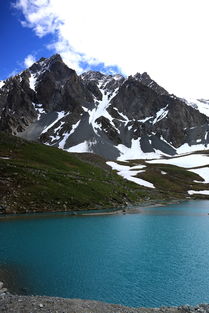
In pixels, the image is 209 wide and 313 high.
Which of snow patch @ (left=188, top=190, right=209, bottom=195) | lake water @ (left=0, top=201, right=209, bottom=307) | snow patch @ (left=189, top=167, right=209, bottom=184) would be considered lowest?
lake water @ (left=0, top=201, right=209, bottom=307)

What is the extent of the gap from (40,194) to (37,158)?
34.6 m

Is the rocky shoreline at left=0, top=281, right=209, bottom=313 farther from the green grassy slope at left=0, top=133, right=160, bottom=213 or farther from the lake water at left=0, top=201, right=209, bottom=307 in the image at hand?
the green grassy slope at left=0, top=133, right=160, bottom=213

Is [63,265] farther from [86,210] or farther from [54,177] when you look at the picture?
[54,177]

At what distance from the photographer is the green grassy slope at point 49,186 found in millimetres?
72750

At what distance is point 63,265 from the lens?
32.5m

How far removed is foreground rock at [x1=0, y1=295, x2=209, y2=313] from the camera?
62.1ft

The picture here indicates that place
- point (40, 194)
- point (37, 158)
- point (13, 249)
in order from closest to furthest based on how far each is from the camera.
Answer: point (13, 249), point (40, 194), point (37, 158)

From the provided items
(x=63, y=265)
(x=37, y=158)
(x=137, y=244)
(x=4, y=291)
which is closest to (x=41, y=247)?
(x=63, y=265)

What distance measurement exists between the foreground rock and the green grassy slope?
4908 centimetres

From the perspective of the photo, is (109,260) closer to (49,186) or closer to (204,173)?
(49,186)

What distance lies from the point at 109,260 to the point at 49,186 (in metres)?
48.3

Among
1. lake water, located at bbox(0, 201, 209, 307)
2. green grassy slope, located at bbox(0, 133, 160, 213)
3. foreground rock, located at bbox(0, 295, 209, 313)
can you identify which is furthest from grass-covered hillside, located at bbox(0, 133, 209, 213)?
foreground rock, located at bbox(0, 295, 209, 313)

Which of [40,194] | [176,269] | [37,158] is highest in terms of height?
[37,158]

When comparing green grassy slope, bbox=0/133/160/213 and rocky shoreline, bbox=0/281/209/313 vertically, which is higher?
green grassy slope, bbox=0/133/160/213
